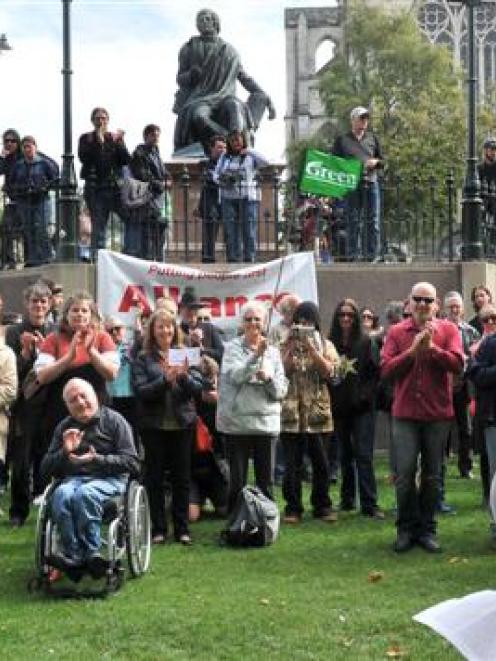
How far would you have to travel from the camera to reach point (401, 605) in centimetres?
724

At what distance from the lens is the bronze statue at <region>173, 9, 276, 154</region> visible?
1670cm

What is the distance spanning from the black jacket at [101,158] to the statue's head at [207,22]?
11.6 ft

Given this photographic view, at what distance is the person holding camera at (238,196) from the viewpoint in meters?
14.1

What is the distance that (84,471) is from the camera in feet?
26.0

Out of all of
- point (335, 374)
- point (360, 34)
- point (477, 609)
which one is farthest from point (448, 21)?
point (477, 609)

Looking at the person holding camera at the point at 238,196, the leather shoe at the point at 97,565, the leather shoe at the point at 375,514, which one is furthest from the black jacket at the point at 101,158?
the leather shoe at the point at 97,565

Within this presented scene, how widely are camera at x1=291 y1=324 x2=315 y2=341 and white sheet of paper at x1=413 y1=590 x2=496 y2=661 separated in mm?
6478

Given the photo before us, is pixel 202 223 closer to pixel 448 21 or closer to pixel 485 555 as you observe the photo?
pixel 485 555

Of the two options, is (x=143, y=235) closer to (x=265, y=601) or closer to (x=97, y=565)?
(x=97, y=565)

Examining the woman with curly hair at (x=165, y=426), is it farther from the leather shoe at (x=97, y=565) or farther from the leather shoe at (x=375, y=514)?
the leather shoe at (x=375, y=514)

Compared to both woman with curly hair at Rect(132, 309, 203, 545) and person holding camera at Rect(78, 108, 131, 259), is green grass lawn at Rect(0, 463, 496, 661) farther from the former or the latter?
person holding camera at Rect(78, 108, 131, 259)

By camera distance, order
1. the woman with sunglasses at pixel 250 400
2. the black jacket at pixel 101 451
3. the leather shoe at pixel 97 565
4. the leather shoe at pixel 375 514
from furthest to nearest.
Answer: the leather shoe at pixel 375 514 < the woman with sunglasses at pixel 250 400 < the black jacket at pixel 101 451 < the leather shoe at pixel 97 565

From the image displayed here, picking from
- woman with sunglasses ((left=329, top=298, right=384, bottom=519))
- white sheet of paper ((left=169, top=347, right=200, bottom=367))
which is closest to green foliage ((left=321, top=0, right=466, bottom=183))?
woman with sunglasses ((left=329, top=298, right=384, bottom=519))

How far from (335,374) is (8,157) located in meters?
6.53
